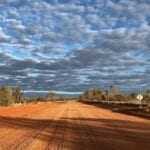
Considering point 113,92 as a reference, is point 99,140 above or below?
below

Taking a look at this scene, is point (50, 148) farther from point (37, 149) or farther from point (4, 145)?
point (4, 145)

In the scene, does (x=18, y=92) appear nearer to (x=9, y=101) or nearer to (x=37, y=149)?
(x=9, y=101)

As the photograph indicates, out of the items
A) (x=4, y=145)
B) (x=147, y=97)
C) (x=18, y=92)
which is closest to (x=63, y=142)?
(x=4, y=145)

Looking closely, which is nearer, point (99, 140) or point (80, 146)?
point (80, 146)

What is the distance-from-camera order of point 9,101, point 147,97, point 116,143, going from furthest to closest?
point 147,97 → point 9,101 → point 116,143

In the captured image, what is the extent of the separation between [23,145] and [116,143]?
A: 4.34 metres

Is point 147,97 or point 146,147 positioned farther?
point 147,97

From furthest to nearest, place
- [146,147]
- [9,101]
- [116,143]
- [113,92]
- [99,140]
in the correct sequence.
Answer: [113,92], [9,101], [99,140], [116,143], [146,147]

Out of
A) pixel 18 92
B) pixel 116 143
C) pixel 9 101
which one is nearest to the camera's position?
pixel 116 143

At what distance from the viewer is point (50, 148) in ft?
51.7

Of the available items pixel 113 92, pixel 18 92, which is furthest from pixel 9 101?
pixel 113 92

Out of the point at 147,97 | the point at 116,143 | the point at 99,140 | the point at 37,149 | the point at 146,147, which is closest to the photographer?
the point at 37,149

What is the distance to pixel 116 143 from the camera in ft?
58.7

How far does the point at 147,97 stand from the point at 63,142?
100 metres
